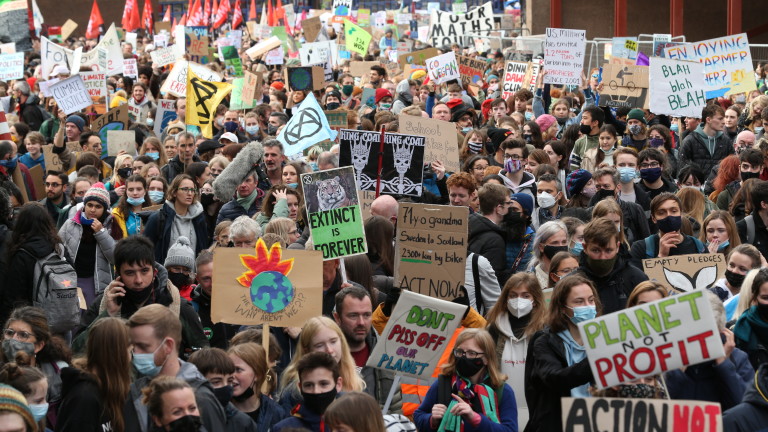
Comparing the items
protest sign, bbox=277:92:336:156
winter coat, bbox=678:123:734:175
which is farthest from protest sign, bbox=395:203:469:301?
winter coat, bbox=678:123:734:175

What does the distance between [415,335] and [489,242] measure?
96.1 inches

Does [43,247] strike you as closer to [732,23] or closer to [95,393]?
[95,393]

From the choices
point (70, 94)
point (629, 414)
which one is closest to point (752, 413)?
point (629, 414)

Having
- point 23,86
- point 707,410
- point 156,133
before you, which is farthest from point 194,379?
point 23,86

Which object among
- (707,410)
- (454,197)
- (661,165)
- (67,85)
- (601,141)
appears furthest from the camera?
(67,85)

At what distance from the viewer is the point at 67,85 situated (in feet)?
54.4

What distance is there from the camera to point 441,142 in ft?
39.4

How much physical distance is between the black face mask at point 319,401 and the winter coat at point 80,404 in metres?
0.90

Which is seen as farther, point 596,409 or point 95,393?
point 95,393

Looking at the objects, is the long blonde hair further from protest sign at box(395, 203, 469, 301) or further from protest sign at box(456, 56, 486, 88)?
protest sign at box(456, 56, 486, 88)

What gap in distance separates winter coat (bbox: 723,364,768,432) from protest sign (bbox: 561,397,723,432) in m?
0.38

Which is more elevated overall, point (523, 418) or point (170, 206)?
point (170, 206)

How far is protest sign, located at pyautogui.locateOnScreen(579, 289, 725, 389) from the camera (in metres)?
5.03

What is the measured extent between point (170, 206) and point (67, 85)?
7403 millimetres
